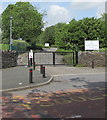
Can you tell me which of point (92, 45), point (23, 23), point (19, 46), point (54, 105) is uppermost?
point (23, 23)

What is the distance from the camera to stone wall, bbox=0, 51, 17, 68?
54.0 feet

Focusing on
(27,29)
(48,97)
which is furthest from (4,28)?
(48,97)

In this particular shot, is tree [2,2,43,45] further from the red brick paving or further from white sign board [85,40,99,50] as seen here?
the red brick paving

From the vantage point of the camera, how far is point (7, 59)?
17.1 metres

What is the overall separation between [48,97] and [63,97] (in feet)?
Result: 1.91

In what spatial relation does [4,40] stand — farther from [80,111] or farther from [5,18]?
[80,111]

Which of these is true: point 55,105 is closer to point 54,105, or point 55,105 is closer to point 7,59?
point 54,105

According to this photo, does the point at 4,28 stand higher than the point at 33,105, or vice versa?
the point at 4,28

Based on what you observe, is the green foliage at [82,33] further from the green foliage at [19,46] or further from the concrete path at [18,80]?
the concrete path at [18,80]

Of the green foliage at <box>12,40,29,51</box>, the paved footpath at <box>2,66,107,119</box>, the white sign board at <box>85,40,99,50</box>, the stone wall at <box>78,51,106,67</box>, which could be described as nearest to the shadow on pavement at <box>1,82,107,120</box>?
the paved footpath at <box>2,66,107,119</box>

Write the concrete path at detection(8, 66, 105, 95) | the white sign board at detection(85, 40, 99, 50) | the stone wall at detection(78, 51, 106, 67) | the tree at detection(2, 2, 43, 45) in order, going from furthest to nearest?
the tree at detection(2, 2, 43, 45) → the white sign board at detection(85, 40, 99, 50) → the stone wall at detection(78, 51, 106, 67) → the concrete path at detection(8, 66, 105, 95)

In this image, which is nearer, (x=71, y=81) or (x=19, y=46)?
(x=71, y=81)

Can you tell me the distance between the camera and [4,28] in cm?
4294

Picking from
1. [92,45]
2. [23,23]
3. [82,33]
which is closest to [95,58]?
[92,45]
